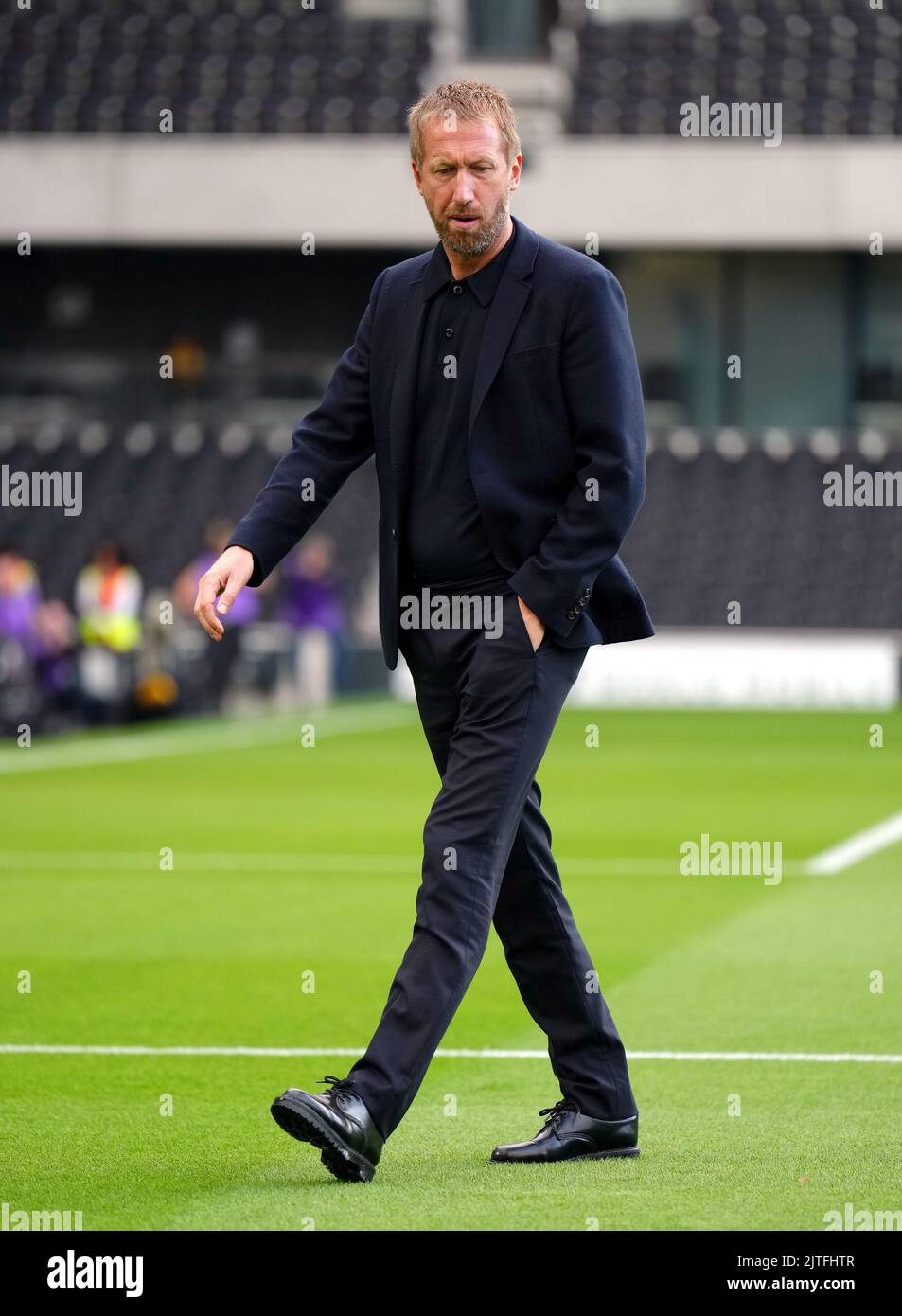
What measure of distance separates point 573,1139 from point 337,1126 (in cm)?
72

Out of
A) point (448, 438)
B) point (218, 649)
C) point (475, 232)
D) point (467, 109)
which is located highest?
point (467, 109)

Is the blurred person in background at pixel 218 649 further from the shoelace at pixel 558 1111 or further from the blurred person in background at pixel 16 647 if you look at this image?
the shoelace at pixel 558 1111

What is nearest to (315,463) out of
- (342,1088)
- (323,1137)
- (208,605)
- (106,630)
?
(208,605)

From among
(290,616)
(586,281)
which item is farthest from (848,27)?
(586,281)

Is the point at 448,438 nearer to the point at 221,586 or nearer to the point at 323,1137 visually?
the point at 221,586

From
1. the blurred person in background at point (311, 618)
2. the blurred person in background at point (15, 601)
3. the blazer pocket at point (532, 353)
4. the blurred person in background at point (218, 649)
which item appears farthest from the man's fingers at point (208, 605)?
the blurred person in background at point (311, 618)

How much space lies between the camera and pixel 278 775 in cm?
1739

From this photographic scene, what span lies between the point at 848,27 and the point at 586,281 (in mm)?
29267

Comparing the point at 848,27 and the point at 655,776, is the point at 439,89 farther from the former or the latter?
the point at 848,27

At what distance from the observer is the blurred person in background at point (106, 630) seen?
2134 cm

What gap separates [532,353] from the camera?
4891 mm

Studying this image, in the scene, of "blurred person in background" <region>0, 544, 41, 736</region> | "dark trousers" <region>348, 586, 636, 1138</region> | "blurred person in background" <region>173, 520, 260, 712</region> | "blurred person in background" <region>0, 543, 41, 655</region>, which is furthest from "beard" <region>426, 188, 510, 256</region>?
"blurred person in background" <region>173, 520, 260, 712</region>

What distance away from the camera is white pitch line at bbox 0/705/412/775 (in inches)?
731

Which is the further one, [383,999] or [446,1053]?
[383,999]
